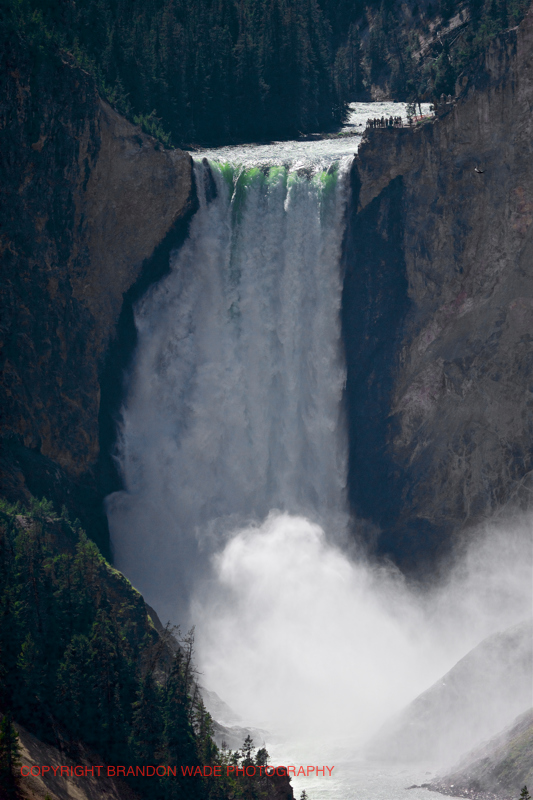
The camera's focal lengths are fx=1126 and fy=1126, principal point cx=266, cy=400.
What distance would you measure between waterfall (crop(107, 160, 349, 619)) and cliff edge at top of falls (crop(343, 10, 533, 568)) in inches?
63.1

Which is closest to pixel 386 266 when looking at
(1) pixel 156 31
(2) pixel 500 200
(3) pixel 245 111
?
(2) pixel 500 200

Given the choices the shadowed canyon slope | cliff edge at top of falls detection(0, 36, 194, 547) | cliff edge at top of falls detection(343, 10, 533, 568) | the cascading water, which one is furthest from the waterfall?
the shadowed canyon slope

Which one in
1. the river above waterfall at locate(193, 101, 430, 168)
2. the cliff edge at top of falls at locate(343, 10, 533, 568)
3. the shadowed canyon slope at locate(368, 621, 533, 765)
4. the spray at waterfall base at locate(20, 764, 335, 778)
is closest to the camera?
the spray at waterfall base at locate(20, 764, 335, 778)

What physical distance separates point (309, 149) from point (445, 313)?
16.1m

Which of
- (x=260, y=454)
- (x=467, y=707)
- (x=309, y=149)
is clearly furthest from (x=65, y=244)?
(x=467, y=707)

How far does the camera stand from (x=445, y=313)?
64.8 m

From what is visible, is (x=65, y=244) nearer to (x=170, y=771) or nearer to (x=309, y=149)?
(x=309, y=149)

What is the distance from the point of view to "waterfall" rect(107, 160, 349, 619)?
66625 mm

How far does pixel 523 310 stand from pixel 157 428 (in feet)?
73.1

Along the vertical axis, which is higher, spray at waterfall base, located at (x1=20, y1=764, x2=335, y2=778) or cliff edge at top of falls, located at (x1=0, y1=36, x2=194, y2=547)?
cliff edge at top of falls, located at (x1=0, y1=36, x2=194, y2=547)

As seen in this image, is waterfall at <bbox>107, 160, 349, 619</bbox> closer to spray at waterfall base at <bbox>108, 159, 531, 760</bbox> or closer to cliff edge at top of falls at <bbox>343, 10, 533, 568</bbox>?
spray at waterfall base at <bbox>108, 159, 531, 760</bbox>

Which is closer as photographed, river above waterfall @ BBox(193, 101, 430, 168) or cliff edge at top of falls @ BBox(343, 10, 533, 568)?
cliff edge at top of falls @ BBox(343, 10, 533, 568)

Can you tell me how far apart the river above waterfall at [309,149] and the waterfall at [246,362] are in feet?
4.26

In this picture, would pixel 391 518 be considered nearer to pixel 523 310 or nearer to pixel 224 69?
pixel 523 310
